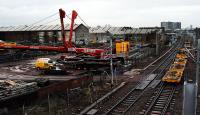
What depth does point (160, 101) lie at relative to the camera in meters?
20.2

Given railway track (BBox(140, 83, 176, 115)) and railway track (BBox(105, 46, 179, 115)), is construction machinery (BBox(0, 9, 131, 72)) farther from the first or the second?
railway track (BBox(105, 46, 179, 115))

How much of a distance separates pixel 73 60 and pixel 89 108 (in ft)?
64.2

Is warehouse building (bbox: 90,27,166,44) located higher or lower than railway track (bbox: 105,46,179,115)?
higher

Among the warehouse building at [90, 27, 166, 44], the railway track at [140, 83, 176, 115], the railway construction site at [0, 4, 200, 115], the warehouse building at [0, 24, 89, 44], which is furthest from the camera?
the warehouse building at [90, 27, 166, 44]

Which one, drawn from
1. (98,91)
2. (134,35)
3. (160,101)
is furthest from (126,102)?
(134,35)

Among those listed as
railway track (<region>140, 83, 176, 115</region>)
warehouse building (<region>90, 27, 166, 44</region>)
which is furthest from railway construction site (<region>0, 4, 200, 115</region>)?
warehouse building (<region>90, 27, 166, 44</region>)

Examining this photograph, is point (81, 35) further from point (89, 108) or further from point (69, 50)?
point (89, 108)

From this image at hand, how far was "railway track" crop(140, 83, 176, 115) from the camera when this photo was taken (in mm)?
17481

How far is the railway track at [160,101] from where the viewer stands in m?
17.5

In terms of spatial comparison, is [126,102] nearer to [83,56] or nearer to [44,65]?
[44,65]

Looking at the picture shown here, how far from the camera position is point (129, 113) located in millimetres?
17234

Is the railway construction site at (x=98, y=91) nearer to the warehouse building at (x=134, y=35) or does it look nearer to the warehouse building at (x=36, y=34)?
the warehouse building at (x=36, y=34)

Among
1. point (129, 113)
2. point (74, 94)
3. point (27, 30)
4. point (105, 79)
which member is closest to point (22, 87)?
point (74, 94)

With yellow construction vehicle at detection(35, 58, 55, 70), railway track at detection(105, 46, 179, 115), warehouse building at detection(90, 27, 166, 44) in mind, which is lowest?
railway track at detection(105, 46, 179, 115)
